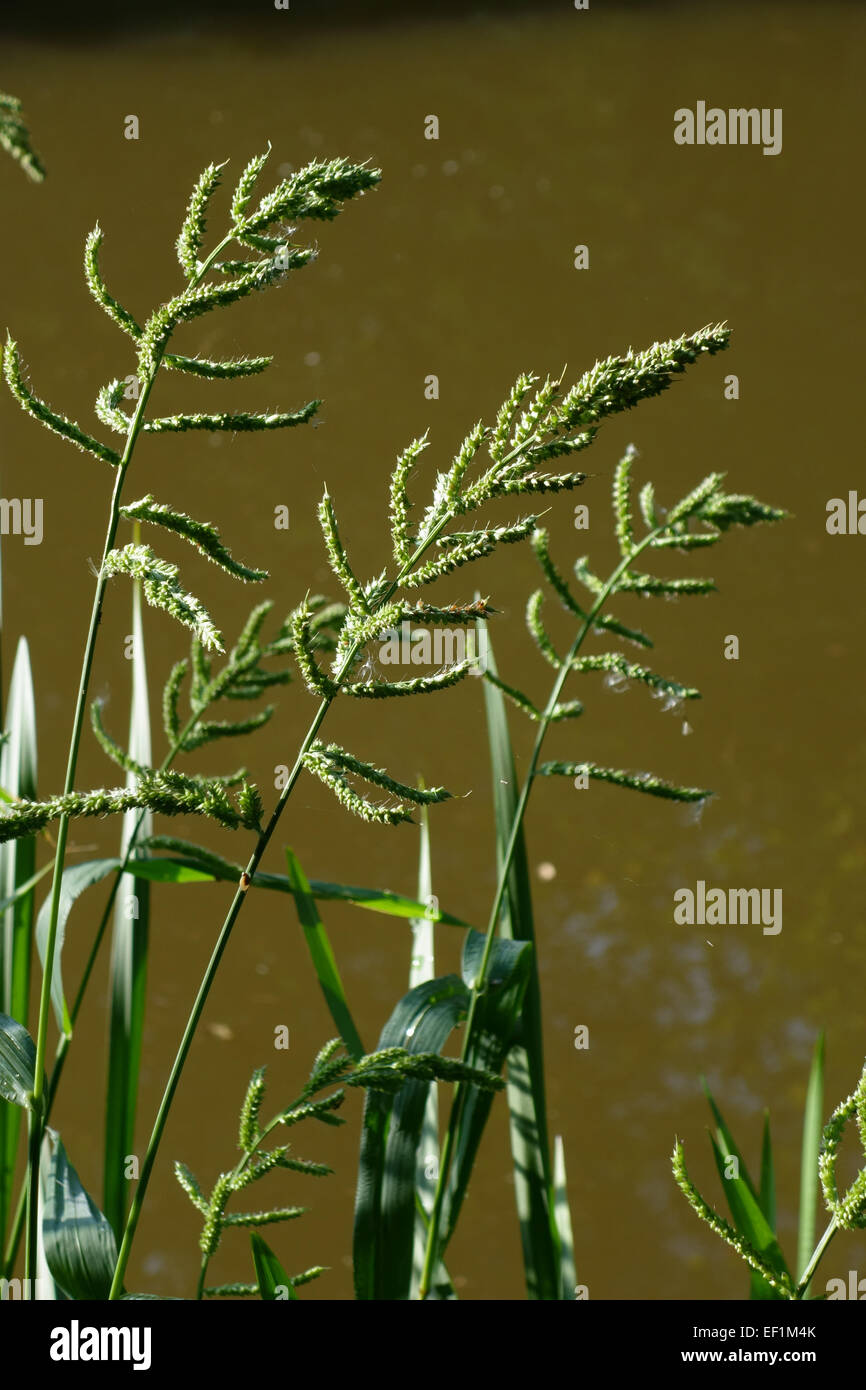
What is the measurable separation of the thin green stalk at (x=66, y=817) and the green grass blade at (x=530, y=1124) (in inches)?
7.8

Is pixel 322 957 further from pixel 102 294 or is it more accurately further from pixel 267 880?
pixel 102 294

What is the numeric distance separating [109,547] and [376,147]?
1.14 meters

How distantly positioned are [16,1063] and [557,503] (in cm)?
94

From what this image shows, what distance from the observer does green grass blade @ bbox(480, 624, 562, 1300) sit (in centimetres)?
46

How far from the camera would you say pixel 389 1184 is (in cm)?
43

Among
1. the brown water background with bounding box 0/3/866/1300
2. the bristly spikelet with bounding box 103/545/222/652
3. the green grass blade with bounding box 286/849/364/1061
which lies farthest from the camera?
the brown water background with bounding box 0/3/866/1300

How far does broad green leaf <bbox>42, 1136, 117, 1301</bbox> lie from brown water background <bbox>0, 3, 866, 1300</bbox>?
0.79 meters

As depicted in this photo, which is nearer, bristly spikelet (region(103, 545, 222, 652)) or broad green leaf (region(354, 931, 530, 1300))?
bristly spikelet (region(103, 545, 222, 652))

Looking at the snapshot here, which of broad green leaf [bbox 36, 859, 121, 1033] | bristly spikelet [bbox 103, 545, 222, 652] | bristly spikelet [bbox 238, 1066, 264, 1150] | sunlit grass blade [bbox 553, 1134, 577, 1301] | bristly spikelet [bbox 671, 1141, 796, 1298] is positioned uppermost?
bristly spikelet [bbox 103, 545, 222, 652]

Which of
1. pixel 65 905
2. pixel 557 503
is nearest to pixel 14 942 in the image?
pixel 65 905

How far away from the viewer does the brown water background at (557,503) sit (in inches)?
45.7

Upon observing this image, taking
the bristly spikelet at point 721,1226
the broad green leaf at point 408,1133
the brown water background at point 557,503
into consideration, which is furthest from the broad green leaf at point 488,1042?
the brown water background at point 557,503

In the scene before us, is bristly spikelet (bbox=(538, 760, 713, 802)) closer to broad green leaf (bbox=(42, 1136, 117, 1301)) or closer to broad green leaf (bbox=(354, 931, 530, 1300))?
broad green leaf (bbox=(354, 931, 530, 1300))

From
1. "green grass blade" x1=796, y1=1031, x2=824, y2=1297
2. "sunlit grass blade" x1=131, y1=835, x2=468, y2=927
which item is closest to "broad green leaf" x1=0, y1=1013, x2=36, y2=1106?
"sunlit grass blade" x1=131, y1=835, x2=468, y2=927
